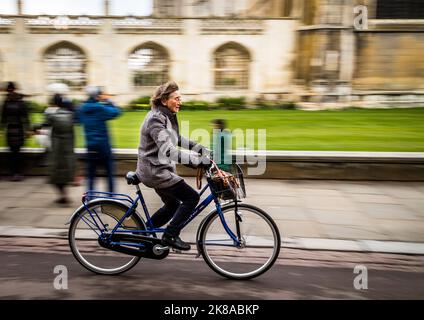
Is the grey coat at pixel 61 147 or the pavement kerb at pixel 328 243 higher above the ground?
the grey coat at pixel 61 147

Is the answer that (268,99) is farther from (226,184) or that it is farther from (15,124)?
(226,184)

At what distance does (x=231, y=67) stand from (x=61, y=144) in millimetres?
19631

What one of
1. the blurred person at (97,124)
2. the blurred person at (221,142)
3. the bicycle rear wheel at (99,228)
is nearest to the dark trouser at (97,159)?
the blurred person at (97,124)

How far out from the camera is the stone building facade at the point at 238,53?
75.5 feet

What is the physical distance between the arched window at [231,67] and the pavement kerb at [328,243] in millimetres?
20275

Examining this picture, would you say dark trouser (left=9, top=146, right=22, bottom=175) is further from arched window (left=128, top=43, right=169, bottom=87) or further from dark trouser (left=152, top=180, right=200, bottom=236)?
arched window (left=128, top=43, right=169, bottom=87)

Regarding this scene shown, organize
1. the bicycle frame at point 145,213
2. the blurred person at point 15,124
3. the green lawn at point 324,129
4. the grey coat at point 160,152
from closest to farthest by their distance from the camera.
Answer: the grey coat at point 160,152 → the bicycle frame at point 145,213 → the blurred person at point 15,124 → the green lawn at point 324,129

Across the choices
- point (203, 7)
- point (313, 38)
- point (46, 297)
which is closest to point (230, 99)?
point (313, 38)

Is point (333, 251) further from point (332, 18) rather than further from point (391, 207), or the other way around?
point (332, 18)

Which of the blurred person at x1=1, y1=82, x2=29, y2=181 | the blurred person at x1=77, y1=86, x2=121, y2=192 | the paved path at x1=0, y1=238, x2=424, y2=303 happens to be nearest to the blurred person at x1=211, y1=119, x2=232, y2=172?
the blurred person at x1=77, y1=86, x2=121, y2=192

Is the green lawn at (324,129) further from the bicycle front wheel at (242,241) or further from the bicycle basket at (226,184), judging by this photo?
the bicycle basket at (226,184)

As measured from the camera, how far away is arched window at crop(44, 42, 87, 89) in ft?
81.7

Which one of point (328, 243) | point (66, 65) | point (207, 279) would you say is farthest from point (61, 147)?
point (66, 65)
